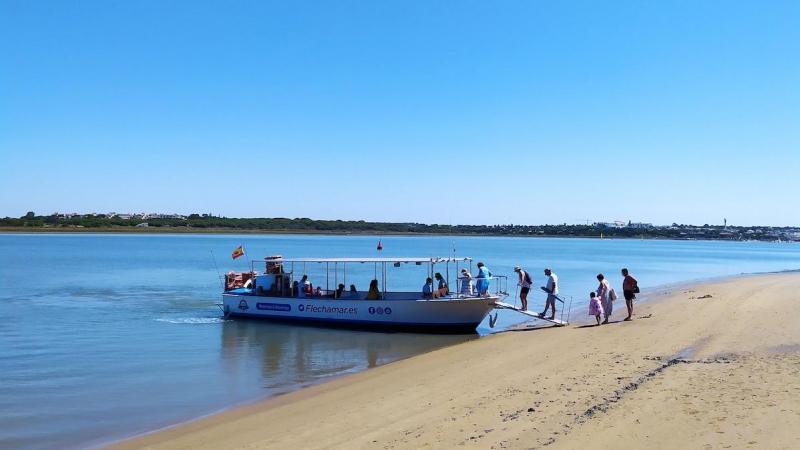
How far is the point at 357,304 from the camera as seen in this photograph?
22.9 meters

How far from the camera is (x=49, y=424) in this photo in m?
11.4

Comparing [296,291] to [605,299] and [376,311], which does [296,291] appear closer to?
[376,311]

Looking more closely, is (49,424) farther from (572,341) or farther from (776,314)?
(776,314)

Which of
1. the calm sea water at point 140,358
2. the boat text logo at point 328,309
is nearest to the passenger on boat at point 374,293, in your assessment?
the boat text logo at point 328,309

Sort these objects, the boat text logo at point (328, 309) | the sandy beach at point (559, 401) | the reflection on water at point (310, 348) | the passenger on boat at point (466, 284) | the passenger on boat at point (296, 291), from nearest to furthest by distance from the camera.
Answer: the sandy beach at point (559, 401) < the reflection on water at point (310, 348) < the passenger on boat at point (466, 284) < the boat text logo at point (328, 309) < the passenger on boat at point (296, 291)

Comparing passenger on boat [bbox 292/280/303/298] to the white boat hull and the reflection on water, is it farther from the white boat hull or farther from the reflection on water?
the reflection on water

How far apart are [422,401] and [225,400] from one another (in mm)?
4531

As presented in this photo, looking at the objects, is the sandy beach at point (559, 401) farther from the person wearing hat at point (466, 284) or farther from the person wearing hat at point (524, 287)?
the person wearing hat at point (466, 284)

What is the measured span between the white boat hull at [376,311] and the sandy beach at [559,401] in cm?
442

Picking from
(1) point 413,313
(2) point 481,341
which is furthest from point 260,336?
(2) point 481,341

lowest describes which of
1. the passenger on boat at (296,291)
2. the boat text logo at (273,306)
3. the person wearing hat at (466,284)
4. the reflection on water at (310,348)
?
the reflection on water at (310,348)

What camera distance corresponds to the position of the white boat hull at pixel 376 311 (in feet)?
70.4

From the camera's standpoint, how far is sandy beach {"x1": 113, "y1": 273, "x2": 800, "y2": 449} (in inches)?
321

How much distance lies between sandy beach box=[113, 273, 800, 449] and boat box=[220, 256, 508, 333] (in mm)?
4489
